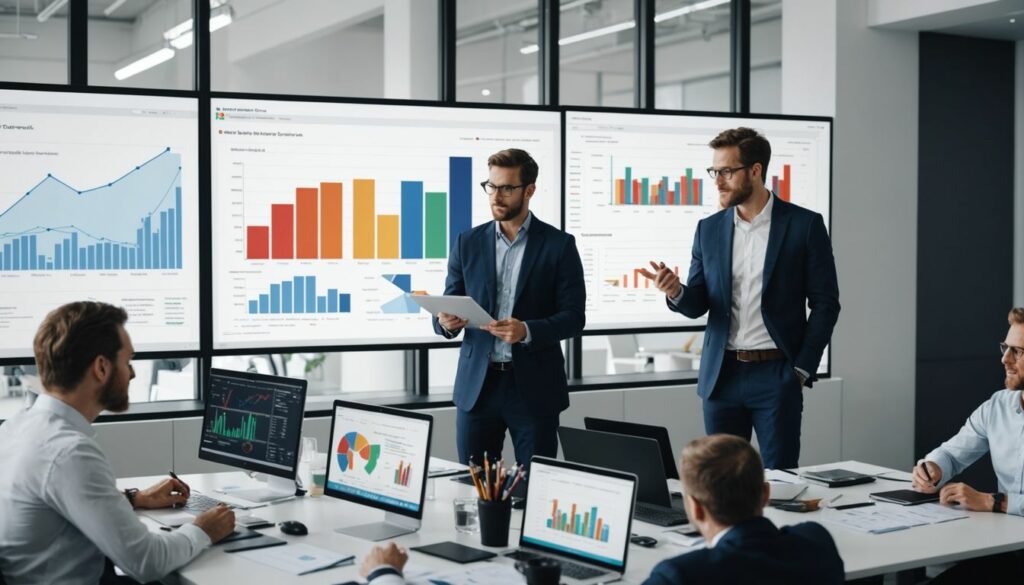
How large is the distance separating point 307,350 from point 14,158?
1482 millimetres

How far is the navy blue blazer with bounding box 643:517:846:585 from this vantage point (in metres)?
2.05

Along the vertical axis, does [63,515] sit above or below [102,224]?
below

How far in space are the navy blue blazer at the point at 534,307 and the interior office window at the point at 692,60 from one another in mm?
4921

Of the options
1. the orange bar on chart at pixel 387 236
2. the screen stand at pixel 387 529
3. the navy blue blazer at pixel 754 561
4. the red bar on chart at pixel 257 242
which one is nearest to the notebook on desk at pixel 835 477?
the screen stand at pixel 387 529

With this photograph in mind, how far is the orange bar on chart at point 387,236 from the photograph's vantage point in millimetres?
5348

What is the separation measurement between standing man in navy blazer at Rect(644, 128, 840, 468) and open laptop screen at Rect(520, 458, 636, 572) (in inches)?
64.0

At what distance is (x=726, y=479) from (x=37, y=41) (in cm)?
406

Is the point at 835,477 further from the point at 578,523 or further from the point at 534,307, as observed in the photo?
the point at 578,523

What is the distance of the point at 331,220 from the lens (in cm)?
525

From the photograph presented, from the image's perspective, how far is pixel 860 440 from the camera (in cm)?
680

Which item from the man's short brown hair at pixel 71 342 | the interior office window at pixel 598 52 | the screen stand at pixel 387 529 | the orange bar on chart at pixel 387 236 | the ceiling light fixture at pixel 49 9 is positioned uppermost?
the interior office window at pixel 598 52

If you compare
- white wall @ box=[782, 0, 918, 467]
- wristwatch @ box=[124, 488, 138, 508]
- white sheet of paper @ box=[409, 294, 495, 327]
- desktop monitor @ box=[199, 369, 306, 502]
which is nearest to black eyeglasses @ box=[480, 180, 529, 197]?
white sheet of paper @ box=[409, 294, 495, 327]

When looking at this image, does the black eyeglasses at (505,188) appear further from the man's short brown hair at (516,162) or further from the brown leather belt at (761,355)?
the brown leather belt at (761,355)

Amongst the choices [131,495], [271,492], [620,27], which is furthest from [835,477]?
[620,27]
